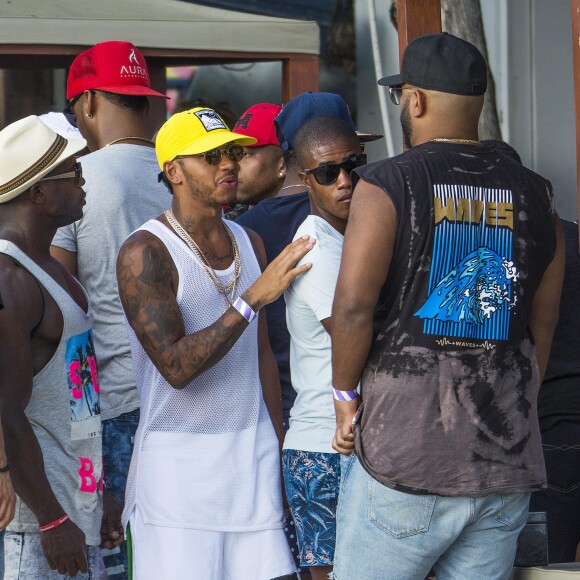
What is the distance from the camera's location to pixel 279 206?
363 cm

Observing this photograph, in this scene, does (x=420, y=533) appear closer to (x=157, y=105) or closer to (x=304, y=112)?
(x=304, y=112)

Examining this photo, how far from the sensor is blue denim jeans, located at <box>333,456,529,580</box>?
8.15 ft

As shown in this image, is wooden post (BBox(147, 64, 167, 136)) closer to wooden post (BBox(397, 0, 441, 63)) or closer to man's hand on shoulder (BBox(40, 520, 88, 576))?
wooden post (BBox(397, 0, 441, 63))

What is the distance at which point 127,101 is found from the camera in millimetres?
3904

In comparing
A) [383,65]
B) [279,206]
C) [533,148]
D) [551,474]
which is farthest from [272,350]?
[383,65]

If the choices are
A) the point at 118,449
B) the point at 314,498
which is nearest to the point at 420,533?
the point at 314,498

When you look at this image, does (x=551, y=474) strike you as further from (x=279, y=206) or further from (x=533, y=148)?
(x=533, y=148)

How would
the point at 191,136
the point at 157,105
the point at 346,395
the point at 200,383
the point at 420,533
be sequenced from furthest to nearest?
the point at 157,105, the point at 191,136, the point at 200,383, the point at 346,395, the point at 420,533

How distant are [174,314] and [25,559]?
0.79 metres

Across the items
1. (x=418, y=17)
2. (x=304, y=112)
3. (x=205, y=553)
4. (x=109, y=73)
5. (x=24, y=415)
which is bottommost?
(x=205, y=553)

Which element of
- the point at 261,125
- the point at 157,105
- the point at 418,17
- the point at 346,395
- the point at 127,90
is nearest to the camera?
the point at 346,395

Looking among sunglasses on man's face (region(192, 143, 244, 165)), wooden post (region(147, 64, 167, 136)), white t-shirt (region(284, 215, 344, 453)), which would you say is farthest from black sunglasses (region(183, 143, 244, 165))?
wooden post (region(147, 64, 167, 136))

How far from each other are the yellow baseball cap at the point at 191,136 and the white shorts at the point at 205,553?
1.07m

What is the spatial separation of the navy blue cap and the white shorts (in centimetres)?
129
